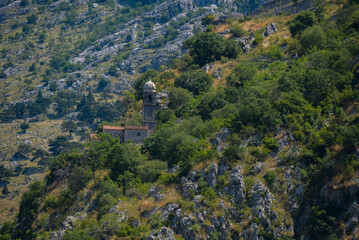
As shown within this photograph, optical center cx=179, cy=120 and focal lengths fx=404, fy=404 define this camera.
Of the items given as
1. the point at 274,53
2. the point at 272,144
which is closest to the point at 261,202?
the point at 272,144

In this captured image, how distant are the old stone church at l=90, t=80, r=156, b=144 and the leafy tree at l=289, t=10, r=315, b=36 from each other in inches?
1260

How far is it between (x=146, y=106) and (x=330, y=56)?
27.7 meters

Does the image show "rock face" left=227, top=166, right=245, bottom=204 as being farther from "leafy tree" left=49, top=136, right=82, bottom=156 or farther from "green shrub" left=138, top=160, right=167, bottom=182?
"leafy tree" left=49, top=136, right=82, bottom=156

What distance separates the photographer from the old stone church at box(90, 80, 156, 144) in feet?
199

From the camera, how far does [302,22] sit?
77125 millimetres

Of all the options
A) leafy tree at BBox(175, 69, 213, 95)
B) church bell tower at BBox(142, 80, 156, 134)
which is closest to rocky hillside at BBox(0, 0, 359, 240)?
leafy tree at BBox(175, 69, 213, 95)

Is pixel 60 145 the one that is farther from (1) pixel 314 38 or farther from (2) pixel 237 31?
(1) pixel 314 38

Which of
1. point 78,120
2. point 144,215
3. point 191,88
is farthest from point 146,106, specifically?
point 78,120

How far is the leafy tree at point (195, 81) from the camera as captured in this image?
71.1 meters

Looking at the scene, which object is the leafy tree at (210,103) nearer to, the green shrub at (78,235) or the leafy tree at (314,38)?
the leafy tree at (314,38)

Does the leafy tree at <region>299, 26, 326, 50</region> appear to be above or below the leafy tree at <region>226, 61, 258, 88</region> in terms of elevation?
above

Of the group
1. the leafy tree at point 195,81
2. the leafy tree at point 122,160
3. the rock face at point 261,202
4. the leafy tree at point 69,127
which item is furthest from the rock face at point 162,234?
the leafy tree at point 69,127

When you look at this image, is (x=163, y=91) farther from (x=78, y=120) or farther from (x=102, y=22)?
(x=102, y=22)

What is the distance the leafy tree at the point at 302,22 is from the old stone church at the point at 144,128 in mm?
31992
